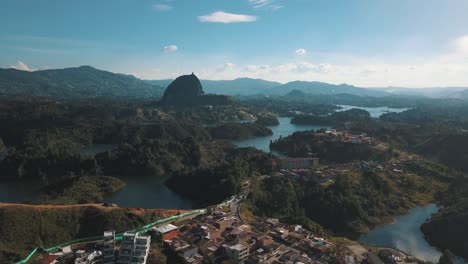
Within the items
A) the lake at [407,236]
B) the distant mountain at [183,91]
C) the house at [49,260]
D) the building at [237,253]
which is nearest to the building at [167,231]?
the building at [237,253]

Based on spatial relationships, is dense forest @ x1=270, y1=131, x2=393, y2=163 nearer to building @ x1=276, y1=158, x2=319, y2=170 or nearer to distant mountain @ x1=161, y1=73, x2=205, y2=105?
building @ x1=276, y1=158, x2=319, y2=170

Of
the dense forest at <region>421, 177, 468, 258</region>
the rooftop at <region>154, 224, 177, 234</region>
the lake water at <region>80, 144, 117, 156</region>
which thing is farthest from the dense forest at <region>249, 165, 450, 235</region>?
the lake water at <region>80, 144, 117, 156</region>

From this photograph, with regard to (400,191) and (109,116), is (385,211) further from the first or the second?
(109,116)

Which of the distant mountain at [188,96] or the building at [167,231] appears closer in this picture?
the building at [167,231]

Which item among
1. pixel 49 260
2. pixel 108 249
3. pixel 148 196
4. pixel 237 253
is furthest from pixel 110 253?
pixel 148 196

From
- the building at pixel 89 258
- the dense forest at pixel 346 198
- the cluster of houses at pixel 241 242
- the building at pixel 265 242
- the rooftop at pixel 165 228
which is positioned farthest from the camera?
the dense forest at pixel 346 198

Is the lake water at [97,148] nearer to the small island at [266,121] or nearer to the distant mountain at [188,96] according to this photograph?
the small island at [266,121]

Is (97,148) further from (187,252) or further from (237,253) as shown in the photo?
(237,253)
